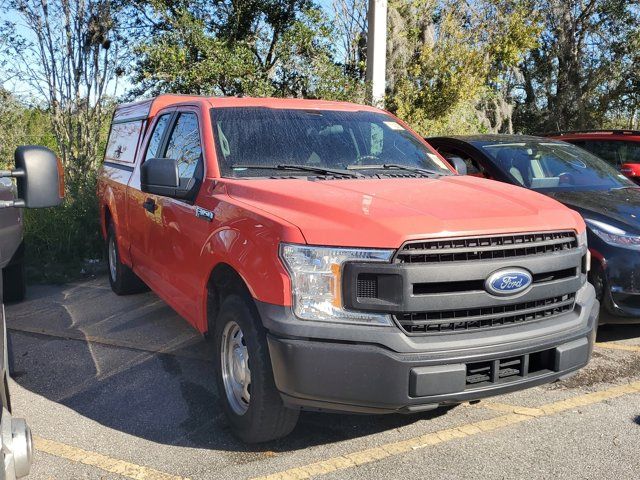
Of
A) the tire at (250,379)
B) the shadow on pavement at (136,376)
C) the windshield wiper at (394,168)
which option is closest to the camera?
the tire at (250,379)

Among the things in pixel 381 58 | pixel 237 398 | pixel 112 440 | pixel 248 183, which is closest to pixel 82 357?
pixel 112 440

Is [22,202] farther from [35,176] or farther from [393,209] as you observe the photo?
[393,209]

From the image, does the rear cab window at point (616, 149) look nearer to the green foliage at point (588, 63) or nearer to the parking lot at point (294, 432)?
the parking lot at point (294, 432)

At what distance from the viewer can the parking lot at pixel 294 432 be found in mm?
3225

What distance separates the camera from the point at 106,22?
1130 cm

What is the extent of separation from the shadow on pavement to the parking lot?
1 cm

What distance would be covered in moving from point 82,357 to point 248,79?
713cm

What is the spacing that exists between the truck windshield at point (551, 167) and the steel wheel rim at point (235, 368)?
3.43 metres

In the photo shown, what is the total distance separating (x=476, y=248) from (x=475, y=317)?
33cm

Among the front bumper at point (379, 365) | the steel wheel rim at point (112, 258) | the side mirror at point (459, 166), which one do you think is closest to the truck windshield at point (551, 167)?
the side mirror at point (459, 166)

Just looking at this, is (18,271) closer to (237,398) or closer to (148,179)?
(148,179)

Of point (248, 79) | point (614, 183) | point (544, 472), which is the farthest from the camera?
point (248, 79)

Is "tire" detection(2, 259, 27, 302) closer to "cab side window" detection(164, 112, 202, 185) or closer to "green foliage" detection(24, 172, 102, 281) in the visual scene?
"green foliage" detection(24, 172, 102, 281)

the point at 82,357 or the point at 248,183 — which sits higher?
the point at 248,183
